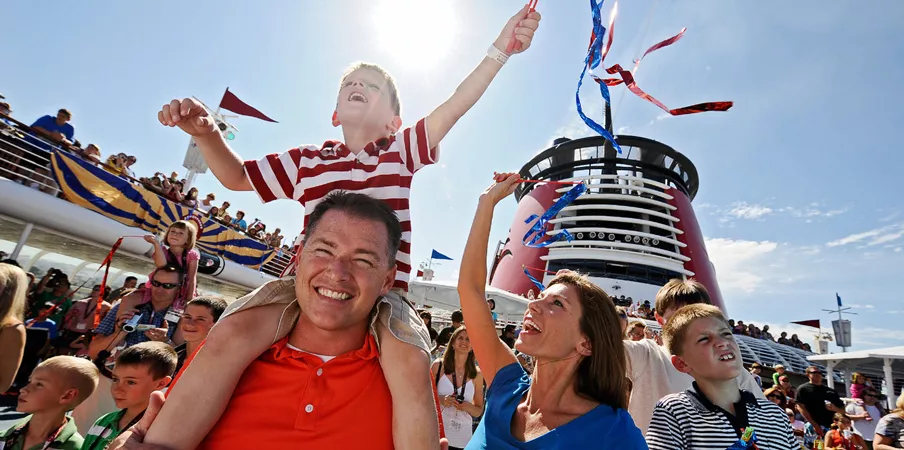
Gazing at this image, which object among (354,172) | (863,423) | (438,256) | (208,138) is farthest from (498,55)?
(438,256)

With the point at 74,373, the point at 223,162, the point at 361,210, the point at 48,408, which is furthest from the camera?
the point at 74,373

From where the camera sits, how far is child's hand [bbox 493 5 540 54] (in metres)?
2.01

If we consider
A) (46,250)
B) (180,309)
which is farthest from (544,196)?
(180,309)

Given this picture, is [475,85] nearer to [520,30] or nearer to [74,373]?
[520,30]

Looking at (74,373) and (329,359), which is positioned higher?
(329,359)

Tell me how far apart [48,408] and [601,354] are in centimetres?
325

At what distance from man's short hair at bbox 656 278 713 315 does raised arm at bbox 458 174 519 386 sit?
1491 mm

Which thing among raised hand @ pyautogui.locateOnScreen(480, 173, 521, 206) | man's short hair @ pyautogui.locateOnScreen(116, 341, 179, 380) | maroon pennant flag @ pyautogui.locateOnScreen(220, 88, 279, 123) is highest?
maroon pennant flag @ pyautogui.locateOnScreen(220, 88, 279, 123)

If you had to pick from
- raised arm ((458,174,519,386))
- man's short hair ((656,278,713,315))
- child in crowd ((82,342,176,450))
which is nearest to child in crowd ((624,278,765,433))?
man's short hair ((656,278,713,315))

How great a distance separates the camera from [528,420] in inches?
72.4

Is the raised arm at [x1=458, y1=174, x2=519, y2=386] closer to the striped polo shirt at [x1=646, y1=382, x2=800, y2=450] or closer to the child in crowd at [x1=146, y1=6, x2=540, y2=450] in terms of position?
the child in crowd at [x1=146, y1=6, x2=540, y2=450]

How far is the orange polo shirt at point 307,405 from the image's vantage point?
1.32m

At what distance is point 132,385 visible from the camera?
8.77 feet

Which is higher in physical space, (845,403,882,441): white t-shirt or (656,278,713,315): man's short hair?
(656,278,713,315): man's short hair
